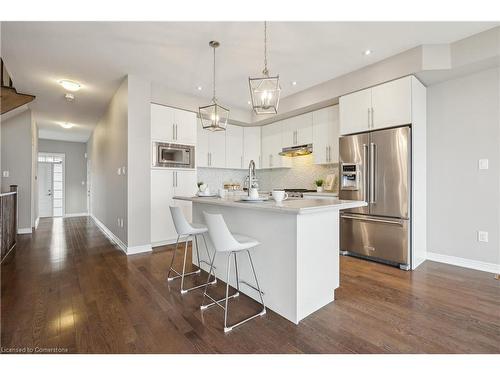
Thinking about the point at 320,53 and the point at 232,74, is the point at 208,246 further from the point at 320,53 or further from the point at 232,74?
the point at 320,53

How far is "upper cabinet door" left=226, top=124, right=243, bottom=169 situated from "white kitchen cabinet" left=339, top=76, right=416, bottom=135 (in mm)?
2459

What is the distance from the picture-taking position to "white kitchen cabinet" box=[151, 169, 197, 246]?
400cm

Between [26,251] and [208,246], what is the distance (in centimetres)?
320

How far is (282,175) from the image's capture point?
5555 millimetres

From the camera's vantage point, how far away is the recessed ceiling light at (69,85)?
381 cm

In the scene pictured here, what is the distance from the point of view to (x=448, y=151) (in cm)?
317

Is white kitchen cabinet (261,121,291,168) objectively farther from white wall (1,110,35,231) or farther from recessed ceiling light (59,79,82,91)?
white wall (1,110,35,231)

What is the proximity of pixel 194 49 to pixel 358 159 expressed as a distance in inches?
102

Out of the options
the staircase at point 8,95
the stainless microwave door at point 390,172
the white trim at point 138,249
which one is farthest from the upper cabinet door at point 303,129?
the staircase at point 8,95

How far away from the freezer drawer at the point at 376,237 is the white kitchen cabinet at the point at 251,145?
8.63 ft

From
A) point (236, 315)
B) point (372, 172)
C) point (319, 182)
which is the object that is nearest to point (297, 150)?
point (319, 182)

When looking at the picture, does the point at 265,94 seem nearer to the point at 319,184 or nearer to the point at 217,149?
the point at 319,184

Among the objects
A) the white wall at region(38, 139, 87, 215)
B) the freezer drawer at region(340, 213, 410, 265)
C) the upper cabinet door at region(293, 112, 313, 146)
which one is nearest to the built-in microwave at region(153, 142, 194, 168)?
the upper cabinet door at region(293, 112, 313, 146)

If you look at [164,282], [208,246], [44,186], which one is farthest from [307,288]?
[44,186]
